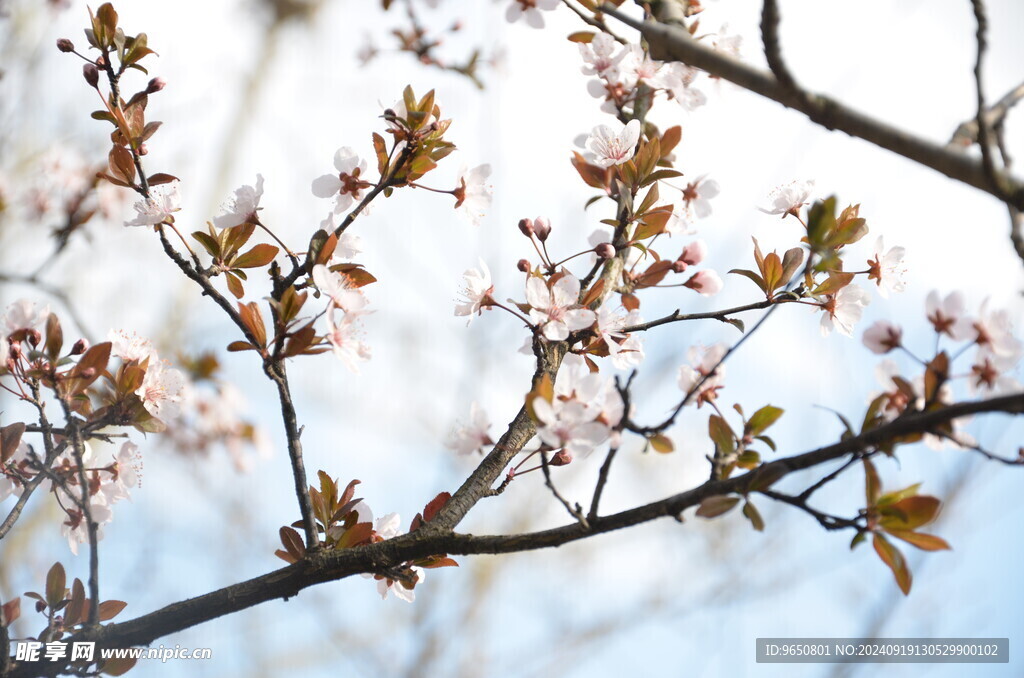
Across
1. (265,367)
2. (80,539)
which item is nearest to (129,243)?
(80,539)

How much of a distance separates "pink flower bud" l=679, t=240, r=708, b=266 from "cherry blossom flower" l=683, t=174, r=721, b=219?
0.12 meters

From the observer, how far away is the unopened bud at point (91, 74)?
2.60ft

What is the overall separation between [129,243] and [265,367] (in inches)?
159

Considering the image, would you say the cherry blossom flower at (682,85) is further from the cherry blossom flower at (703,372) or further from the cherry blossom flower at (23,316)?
the cherry blossom flower at (23,316)

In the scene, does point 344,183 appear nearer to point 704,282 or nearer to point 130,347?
point 130,347

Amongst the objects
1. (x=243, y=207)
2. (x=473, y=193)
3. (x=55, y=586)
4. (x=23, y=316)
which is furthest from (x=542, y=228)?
(x=55, y=586)

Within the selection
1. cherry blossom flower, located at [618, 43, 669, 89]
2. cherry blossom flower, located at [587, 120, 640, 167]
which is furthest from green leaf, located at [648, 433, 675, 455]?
cherry blossom flower, located at [618, 43, 669, 89]

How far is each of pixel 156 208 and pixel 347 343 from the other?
0.77 feet

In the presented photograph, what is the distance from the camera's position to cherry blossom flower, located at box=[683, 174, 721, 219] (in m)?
0.98

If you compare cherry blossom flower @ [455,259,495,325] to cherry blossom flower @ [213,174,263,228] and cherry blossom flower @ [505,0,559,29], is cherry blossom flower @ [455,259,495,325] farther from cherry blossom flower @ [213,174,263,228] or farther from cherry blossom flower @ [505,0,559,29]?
cherry blossom flower @ [505,0,559,29]

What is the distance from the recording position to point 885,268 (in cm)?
89

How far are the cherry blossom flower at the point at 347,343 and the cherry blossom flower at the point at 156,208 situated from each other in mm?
209

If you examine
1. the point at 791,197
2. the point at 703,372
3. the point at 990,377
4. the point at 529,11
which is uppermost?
the point at 529,11

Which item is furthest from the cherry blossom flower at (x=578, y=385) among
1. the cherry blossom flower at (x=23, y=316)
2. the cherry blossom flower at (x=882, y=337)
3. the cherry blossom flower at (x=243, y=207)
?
the cherry blossom flower at (x=23, y=316)
